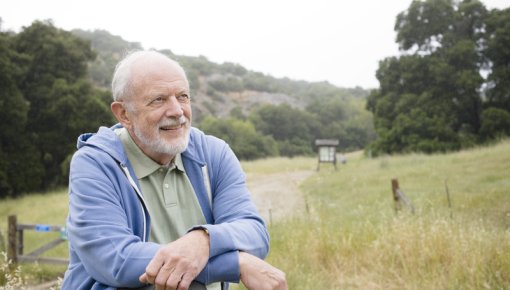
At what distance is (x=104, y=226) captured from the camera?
1917 millimetres

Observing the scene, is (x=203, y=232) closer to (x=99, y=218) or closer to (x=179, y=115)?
(x=99, y=218)

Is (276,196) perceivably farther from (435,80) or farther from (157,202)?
(435,80)

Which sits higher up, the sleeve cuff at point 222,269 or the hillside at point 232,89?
the hillside at point 232,89

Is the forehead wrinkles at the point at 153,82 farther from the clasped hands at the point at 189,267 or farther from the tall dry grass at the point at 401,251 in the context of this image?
the tall dry grass at the point at 401,251

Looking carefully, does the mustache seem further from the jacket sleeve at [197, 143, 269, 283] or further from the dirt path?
the dirt path

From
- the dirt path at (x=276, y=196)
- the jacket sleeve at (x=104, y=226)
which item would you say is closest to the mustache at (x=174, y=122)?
the jacket sleeve at (x=104, y=226)

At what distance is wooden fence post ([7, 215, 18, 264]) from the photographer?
8406 mm

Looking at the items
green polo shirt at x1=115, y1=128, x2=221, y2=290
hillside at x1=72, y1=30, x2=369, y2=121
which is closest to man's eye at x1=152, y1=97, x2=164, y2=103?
green polo shirt at x1=115, y1=128, x2=221, y2=290

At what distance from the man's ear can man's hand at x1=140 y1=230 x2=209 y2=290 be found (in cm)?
85

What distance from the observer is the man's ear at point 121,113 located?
2369 millimetres

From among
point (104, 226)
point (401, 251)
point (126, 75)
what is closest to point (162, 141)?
point (126, 75)

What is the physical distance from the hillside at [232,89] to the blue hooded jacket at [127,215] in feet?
228

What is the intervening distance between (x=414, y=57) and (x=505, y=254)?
81.5ft

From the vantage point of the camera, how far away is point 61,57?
25.0 metres
